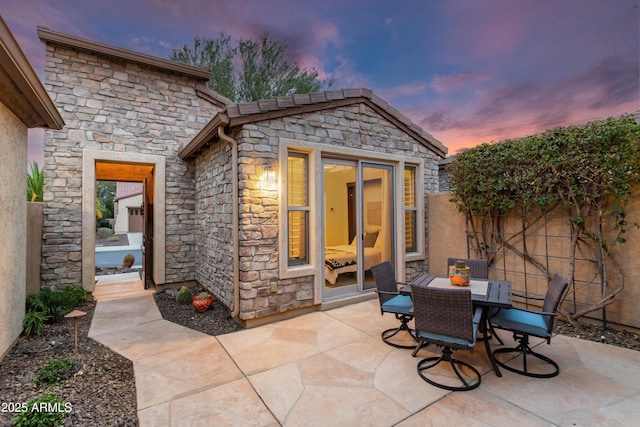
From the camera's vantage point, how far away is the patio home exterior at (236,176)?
4.08 meters

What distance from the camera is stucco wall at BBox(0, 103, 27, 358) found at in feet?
9.82

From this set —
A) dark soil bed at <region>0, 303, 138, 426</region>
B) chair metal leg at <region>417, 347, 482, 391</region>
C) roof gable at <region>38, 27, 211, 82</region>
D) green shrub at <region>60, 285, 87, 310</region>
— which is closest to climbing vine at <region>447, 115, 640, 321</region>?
chair metal leg at <region>417, 347, 482, 391</region>

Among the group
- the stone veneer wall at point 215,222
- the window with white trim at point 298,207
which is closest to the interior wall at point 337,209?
the window with white trim at point 298,207

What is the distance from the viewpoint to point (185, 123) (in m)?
6.38

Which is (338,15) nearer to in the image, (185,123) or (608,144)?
(185,123)

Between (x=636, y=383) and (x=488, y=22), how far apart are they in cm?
741

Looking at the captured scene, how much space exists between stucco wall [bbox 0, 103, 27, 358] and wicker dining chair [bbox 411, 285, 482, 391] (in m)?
4.32

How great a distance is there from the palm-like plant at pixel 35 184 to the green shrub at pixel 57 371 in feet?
14.7

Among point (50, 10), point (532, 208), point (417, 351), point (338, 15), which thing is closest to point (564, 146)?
point (532, 208)

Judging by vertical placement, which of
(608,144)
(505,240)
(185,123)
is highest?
(185,123)

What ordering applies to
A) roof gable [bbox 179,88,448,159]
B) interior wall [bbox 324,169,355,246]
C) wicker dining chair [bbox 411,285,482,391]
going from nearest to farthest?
wicker dining chair [bbox 411,285,482,391]
roof gable [bbox 179,88,448,159]
interior wall [bbox 324,169,355,246]

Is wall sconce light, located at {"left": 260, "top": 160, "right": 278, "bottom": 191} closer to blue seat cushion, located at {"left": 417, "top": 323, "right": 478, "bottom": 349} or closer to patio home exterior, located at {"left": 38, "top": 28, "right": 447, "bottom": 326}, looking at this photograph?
patio home exterior, located at {"left": 38, "top": 28, "right": 447, "bottom": 326}

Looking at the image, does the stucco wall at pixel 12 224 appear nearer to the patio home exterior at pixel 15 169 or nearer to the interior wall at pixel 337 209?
the patio home exterior at pixel 15 169

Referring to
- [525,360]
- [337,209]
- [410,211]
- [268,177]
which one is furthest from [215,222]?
[525,360]
